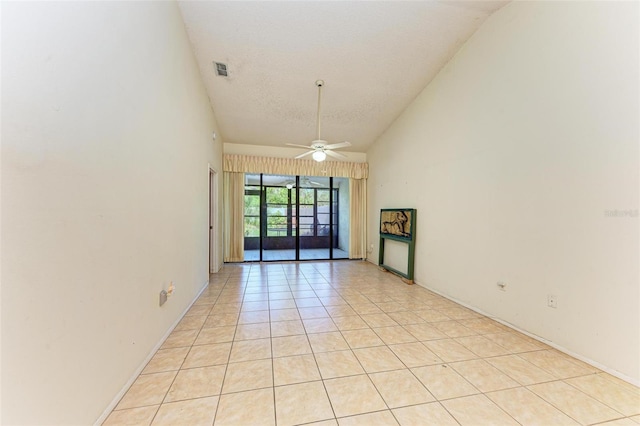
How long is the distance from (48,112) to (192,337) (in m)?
2.14

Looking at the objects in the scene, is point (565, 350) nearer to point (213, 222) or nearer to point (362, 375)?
point (362, 375)

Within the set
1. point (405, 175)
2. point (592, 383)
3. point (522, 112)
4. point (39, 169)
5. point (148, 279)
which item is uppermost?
point (522, 112)

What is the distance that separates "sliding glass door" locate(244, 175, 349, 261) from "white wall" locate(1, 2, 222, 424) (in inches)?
172

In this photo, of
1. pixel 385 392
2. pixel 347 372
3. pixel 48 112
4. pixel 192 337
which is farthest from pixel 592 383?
pixel 48 112

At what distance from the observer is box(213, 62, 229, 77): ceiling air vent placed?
348cm

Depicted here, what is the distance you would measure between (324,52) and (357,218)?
4065 mm

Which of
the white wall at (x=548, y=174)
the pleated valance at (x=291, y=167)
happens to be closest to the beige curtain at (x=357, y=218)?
the pleated valance at (x=291, y=167)

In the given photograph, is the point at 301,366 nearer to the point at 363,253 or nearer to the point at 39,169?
the point at 39,169

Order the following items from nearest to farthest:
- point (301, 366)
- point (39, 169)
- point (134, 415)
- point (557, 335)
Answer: point (39, 169), point (134, 415), point (301, 366), point (557, 335)

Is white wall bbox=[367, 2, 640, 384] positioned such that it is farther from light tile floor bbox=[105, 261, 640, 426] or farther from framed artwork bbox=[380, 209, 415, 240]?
framed artwork bbox=[380, 209, 415, 240]

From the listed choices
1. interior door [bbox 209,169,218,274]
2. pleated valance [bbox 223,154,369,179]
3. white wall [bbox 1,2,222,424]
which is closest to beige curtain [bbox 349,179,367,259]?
pleated valance [bbox 223,154,369,179]

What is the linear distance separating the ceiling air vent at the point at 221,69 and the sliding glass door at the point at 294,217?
2.91 metres

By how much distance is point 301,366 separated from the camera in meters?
1.98

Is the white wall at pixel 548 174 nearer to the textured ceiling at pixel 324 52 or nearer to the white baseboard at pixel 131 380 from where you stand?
the textured ceiling at pixel 324 52
